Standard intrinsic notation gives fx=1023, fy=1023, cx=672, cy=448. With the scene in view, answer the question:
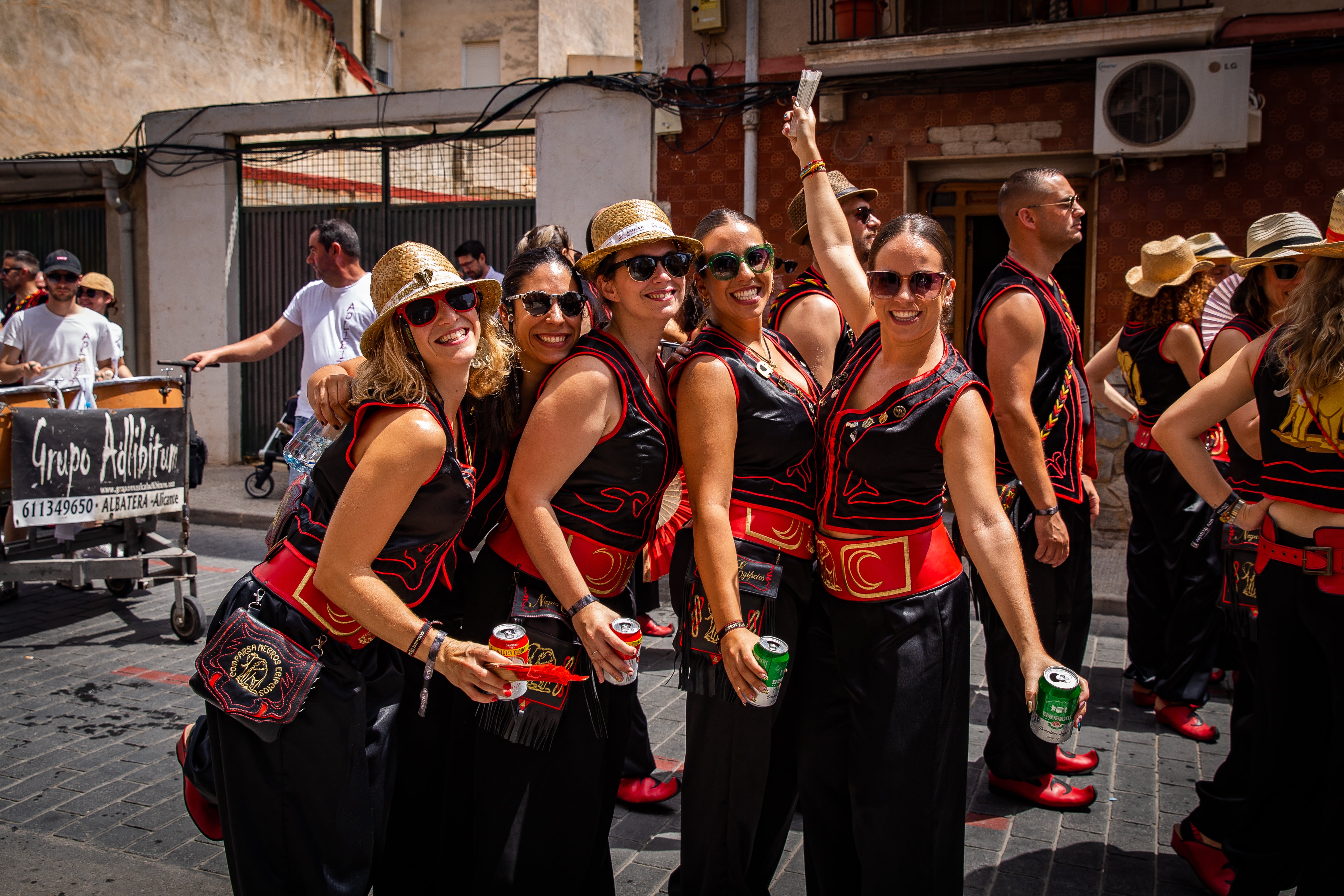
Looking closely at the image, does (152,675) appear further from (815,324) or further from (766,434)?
(766,434)

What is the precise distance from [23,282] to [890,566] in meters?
7.86

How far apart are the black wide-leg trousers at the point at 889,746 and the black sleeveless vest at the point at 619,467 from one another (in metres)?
0.58

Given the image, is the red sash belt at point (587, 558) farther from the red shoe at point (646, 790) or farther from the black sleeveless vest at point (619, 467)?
the red shoe at point (646, 790)

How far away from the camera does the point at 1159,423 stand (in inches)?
120

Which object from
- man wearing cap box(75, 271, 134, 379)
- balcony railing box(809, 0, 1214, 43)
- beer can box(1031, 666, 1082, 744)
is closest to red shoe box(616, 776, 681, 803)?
beer can box(1031, 666, 1082, 744)

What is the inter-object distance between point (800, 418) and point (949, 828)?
1.10 meters

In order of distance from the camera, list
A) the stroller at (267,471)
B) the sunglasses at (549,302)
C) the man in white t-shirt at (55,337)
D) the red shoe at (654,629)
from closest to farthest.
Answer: the sunglasses at (549,302), the red shoe at (654,629), the man in white t-shirt at (55,337), the stroller at (267,471)

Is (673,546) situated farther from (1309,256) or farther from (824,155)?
(824,155)

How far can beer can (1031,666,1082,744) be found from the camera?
2125 mm

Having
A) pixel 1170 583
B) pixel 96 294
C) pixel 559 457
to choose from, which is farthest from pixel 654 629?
pixel 96 294

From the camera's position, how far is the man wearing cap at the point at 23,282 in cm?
769

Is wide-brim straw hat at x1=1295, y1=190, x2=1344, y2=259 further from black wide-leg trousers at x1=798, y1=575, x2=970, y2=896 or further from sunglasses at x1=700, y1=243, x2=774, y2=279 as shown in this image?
sunglasses at x1=700, y1=243, x2=774, y2=279

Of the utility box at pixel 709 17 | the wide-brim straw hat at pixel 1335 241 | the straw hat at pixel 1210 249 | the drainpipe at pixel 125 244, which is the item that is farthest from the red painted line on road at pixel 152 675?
the drainpipe at pixel 125 244

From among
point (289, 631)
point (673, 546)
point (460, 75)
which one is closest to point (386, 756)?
point (289, 631)
